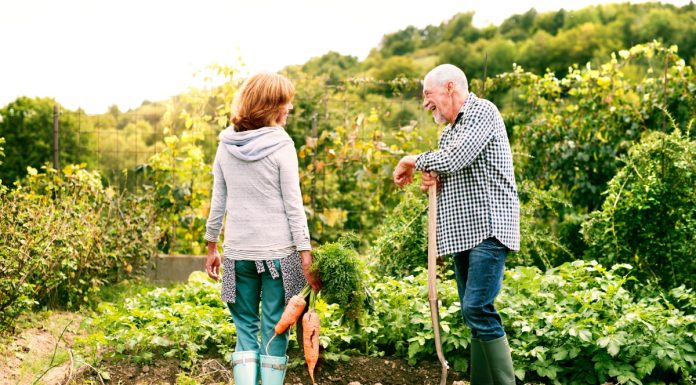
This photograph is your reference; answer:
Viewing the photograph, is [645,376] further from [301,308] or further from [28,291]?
[28,291]

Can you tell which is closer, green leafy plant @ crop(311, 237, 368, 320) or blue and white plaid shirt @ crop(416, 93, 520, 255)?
blue and white plaid shirt @ crop(416, 93, 520, 255)

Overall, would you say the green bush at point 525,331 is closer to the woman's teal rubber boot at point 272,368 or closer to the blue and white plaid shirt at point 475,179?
the woman's teal rubber boot at point 272,368

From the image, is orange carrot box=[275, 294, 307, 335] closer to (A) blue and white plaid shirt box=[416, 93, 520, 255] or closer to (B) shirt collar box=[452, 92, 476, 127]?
(A) blue and white plaid shirt box=[416, 93, 520, 255]

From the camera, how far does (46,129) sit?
11477mm

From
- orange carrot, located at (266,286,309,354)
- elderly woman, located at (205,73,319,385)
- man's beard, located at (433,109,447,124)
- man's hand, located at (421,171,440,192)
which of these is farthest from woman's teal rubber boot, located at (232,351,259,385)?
man's beard, located at (433,109,447,124)

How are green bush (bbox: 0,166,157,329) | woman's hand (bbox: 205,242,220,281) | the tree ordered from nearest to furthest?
woman's hand (bbox: 205,242,220,281)
green bush (bbox: 0,166,157,329)
the tree

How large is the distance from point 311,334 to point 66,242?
2334 mm

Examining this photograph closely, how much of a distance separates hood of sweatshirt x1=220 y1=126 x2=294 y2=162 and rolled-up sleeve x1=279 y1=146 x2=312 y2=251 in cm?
4

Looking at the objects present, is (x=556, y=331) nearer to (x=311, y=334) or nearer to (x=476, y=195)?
(x=476, y=195)

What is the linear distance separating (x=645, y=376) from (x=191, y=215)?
4378 millimetres

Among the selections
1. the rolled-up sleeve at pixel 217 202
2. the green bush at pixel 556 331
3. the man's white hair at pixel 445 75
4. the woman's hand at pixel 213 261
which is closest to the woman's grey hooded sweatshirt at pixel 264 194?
the rolled-up sleeve at pixel 217 202

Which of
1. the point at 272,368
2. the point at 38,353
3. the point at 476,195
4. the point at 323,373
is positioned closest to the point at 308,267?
the point at 272,368

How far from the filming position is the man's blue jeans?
112 inches

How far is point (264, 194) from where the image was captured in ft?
9.10
